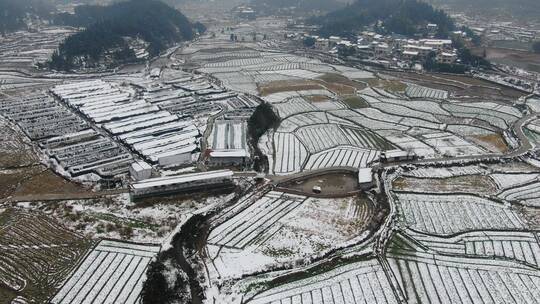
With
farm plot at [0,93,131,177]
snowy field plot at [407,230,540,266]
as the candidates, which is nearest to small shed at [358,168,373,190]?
snowy field plot at [407,230,540,266]

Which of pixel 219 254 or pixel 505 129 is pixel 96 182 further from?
pixel 505 129

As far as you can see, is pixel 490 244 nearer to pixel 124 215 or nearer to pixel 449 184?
pixel 449 184

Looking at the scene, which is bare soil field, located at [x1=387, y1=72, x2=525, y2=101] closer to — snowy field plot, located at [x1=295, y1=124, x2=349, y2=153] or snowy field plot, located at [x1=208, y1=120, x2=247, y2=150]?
snowy field plot, located at [x1=295, y1=124, x2=349, y2=153]

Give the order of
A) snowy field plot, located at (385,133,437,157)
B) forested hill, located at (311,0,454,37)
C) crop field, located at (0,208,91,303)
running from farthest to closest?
forested hill, located at (311,0,454,37), snowy field plot, located at (385,133,437,157), crop field, located at (0,208,91,303)

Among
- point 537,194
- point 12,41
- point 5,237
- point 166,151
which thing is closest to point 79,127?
point 166,151

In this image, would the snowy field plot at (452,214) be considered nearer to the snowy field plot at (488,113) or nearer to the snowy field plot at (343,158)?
the snowy field plot at (343,158)

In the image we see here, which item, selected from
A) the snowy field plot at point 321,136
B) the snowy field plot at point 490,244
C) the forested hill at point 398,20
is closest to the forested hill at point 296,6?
the forested hill at point 398,20
